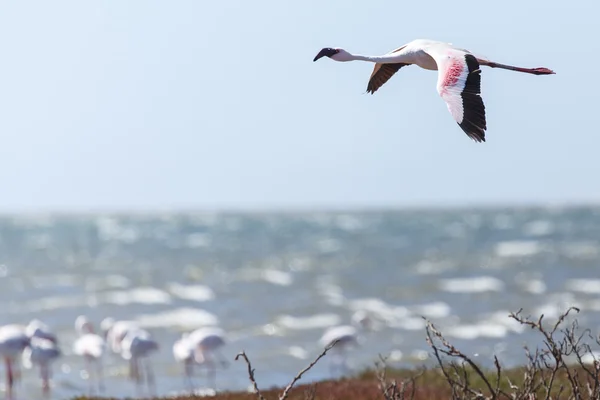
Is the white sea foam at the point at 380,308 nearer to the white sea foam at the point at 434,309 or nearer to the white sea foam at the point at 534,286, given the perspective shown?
the white sea foam at the point at 434,309

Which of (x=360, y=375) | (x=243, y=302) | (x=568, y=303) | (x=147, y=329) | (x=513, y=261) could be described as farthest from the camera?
(x=513, y=261)

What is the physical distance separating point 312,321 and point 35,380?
8518mm

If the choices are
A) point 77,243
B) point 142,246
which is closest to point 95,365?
point 142,246

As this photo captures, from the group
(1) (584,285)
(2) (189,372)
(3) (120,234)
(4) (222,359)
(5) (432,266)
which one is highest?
(2) (189,372)

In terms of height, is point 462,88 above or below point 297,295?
above

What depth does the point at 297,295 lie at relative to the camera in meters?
29.2

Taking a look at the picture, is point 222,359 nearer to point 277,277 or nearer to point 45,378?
point 45,378

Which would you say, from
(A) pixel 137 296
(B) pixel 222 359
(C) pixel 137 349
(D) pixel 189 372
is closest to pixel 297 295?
(A) pixel 137 296

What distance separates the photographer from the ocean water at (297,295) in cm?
1881

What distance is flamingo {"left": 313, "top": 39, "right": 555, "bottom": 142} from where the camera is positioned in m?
6.14

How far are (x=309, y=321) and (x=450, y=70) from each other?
17.8m

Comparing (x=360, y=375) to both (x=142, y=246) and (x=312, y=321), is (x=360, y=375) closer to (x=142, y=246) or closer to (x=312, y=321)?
(x=312, y=321)

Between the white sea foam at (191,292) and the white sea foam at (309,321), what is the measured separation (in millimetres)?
4944

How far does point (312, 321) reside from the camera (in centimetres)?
2400
